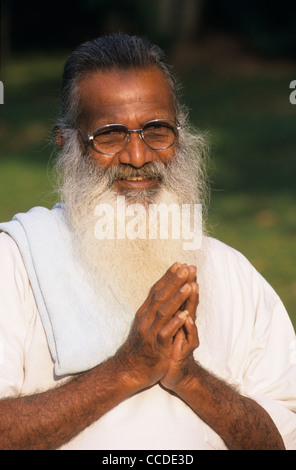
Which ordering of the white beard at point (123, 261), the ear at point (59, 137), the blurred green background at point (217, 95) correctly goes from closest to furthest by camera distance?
1. the white beard at point (123, 261)
2. the ear at point (59, 137)
3. the blurred green background at point (217, 95)

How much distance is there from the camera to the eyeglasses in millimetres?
3887

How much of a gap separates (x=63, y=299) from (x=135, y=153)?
75cm

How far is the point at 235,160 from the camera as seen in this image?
14.9 m

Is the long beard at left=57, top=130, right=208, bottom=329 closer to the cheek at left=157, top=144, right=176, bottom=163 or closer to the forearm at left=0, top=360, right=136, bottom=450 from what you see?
the cheek at left=157, top=144, right=176, bottom=163

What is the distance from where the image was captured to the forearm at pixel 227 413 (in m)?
3.56

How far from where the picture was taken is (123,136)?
12.8 ft

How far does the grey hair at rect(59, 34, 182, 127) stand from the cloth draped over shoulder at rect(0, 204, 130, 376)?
0.59 meters

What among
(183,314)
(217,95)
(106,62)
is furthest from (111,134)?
(217,95)

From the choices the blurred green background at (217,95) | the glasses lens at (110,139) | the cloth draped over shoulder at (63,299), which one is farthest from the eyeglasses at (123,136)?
the blurred green background at (217,95)

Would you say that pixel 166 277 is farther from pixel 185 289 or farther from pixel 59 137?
pixel 59 137

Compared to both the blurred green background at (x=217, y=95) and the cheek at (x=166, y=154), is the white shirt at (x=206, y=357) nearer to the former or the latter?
the cheek at (x=166, y=154)

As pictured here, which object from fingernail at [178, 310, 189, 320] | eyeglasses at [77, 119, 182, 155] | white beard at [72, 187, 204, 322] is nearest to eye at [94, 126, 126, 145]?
eyeglasses at [77, 119, 182, 155]

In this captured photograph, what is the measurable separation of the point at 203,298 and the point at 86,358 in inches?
27.0

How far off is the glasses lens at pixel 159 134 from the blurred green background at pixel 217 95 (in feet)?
13.9
